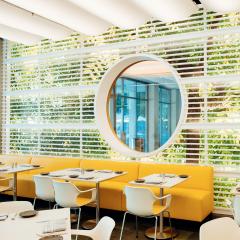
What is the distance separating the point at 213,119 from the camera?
19.1ft

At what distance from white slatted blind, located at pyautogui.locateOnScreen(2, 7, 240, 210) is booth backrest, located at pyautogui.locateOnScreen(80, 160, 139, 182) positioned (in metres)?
0.36

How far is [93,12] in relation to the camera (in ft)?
17.6

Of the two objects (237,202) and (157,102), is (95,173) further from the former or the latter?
(157,102)

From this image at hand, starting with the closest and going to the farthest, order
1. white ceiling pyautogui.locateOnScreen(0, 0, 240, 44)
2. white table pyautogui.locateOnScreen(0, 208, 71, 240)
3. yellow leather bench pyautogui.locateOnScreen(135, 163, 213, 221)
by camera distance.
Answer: white table pyautogui.locateOnScreen(0, 208, 71, 240) < white ceiling pyautogui.locateOnScreen(0, 0, 240, 44) < yellow leather bench pyautogui.locateOnScreen(135, 163, 213, 221)

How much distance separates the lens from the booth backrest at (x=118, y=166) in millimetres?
6262

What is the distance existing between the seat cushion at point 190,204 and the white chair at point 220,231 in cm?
240

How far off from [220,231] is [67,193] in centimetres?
264

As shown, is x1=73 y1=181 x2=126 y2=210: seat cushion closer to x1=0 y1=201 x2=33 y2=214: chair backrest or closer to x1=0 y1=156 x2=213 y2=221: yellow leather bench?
x1=0 y1=156 x2=213 y2=221: yellow leather bench

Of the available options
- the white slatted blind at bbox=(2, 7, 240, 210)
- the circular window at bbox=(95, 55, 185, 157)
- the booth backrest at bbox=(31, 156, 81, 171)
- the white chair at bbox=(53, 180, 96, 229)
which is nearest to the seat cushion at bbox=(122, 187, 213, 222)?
the white slatted blind at bbox=(2, 7, 240, 210)

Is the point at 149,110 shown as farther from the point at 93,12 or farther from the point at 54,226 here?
the point at 54,226

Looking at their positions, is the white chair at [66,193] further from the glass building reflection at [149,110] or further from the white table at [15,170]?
the glass building reflection at [149,110]

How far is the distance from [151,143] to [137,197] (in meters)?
10.5

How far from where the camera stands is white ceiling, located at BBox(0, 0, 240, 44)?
504 cm

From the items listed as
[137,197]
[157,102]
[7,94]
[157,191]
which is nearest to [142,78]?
[157,102]
